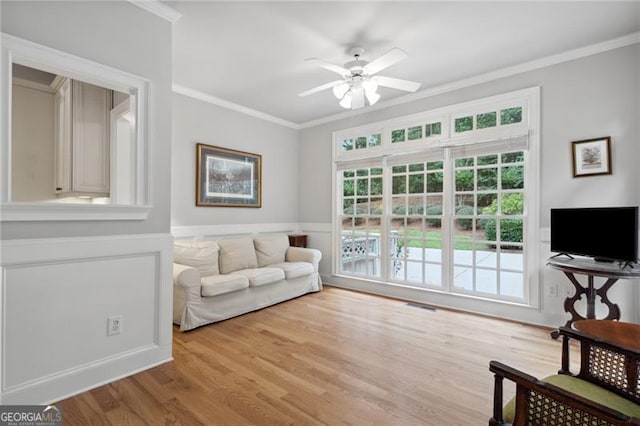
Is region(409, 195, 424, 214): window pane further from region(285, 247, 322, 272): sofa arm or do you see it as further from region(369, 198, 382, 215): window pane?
region(285, 247, 322, 272): sofa arm

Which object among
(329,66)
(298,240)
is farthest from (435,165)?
(298,240)

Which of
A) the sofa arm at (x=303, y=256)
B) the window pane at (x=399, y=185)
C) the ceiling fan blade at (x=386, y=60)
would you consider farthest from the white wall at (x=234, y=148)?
the ceiling fan blade at (x=386, y=60)

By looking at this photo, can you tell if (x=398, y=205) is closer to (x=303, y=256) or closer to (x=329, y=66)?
(x=303, y=256)

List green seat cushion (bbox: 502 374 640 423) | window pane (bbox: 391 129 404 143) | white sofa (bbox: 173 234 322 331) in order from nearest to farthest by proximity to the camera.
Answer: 1. green seat cushion (bbox: 502 374 640 423)
2. white sofa (bbox: 173 234 322 331)
3. window pane (bbox: 391 129 404 143)

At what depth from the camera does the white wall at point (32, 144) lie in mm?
3125

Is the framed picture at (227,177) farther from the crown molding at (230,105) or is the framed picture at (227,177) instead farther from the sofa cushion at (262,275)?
the sofa cushion at (262,275)

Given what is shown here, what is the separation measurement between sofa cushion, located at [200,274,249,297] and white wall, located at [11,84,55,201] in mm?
1933

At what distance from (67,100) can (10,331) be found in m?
2.30

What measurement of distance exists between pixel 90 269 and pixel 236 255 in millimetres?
1933

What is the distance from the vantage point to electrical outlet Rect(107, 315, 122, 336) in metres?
2.16

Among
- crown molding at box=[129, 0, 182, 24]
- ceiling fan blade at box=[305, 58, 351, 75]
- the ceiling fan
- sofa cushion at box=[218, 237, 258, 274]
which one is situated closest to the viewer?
crown molding at box=[129, 0, 182, 24]

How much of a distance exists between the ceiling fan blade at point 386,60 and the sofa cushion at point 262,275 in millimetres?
2509

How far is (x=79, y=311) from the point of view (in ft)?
6.66

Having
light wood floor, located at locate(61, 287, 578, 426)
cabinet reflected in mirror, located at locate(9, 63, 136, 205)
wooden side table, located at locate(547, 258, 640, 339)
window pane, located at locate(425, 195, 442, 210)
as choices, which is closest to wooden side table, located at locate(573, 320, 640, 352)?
light wood floor, located at locate(61, 287, 578, 426)
